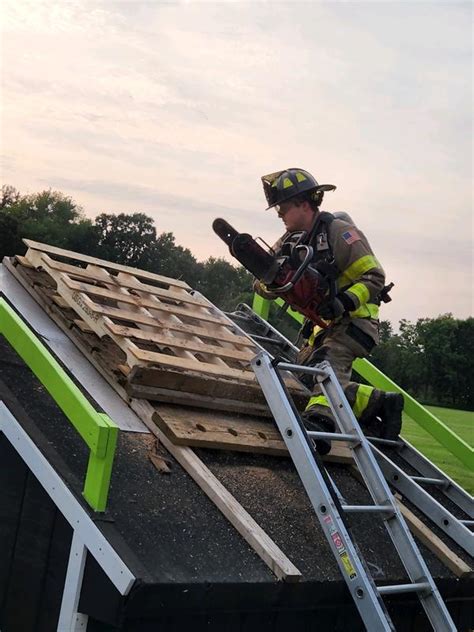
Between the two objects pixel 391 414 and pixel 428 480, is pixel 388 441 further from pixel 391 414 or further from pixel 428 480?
pixel 428 480

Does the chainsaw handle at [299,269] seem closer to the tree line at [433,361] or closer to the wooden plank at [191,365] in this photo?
the wooden plank at [191,365]

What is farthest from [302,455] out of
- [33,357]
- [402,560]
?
[33,357]

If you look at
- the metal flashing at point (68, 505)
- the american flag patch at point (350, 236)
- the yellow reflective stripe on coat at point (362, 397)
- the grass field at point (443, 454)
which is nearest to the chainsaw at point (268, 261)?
the american flag patch at point (350, 236)

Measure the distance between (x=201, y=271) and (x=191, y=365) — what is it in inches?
1940

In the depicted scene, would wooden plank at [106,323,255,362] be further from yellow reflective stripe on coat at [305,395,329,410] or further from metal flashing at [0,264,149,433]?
yellow reflective stripe on coat at [305,395,329,410]

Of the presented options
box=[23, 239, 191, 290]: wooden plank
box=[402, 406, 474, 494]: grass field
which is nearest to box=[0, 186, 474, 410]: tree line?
box=[402, 406, 474, 494]: grass field

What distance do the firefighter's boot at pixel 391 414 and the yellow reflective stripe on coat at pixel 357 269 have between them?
101 cm

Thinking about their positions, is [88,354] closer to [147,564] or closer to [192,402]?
[192,402]

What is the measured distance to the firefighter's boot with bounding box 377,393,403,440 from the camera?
6066mm

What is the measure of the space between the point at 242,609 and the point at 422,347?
5994cm

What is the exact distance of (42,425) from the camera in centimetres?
423

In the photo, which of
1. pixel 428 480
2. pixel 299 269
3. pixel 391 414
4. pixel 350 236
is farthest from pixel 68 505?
pixel 428 480

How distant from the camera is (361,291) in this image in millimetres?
5668

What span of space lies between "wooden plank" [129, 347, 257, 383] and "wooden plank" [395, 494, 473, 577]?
1.48 m
